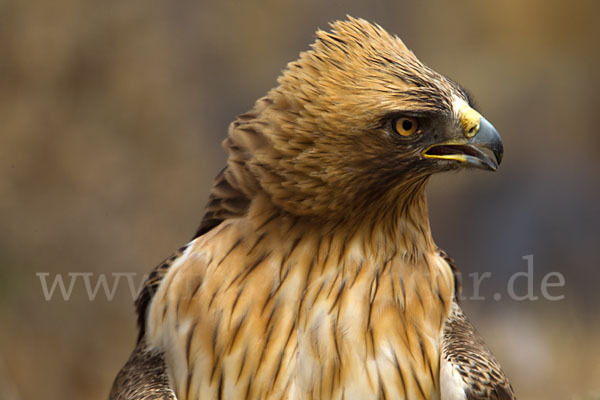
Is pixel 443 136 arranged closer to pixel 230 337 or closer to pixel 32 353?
pixel 230 337

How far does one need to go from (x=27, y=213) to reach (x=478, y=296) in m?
4.83

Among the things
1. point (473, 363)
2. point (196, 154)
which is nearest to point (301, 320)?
point (473, 363)

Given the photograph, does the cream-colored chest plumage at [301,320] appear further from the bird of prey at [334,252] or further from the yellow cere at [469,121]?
the yellow cere at [469,121]

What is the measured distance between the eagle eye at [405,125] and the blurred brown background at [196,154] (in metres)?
3.70

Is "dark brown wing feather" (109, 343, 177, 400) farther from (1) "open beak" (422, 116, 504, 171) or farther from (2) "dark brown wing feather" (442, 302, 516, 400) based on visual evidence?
(1) "open beak" (422, 116, 504, 171)

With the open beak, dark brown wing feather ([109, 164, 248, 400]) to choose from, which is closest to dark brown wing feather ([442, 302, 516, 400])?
the open beak

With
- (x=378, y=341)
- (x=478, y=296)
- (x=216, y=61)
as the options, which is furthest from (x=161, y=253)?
(x=378, y=341)

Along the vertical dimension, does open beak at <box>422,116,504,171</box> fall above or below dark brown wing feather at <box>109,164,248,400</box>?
above

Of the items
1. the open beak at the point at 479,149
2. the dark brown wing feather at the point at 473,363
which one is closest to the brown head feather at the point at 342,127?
→ the open beak at the point at 479,149

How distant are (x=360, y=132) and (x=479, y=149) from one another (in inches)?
17.7

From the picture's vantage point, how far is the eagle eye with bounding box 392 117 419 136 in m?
2.80

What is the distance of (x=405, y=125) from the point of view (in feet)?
9.27

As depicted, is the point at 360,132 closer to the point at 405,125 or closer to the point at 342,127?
the point at 342,127

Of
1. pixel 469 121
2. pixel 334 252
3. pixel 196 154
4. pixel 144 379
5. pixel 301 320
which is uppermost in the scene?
pixel 469 121
